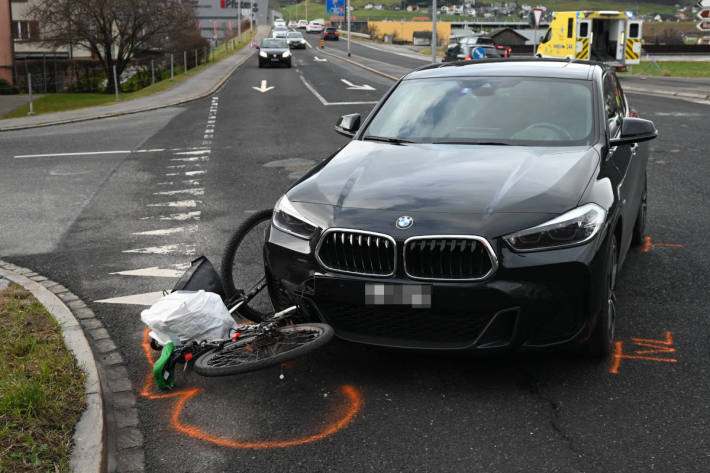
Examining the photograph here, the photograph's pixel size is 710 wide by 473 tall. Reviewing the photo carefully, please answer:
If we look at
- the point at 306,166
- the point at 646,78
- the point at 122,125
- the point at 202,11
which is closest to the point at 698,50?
the point at 646,78

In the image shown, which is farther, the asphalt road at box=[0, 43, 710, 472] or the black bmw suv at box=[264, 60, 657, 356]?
the black bmw suv at box=[264, 60, 657, 356]

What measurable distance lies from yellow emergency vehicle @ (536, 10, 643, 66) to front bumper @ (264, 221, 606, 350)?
30675 millimetres

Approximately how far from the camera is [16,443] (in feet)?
12.2

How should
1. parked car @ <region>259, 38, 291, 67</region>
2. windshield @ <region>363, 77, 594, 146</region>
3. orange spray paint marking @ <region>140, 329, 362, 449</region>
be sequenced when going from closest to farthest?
orange spray paint marking @ <region>140, 329, 362, 449</region>
windshield @ <region>363, 77, 594, 146</region>
parked car @ <region>259, 38, 291, 67</region>

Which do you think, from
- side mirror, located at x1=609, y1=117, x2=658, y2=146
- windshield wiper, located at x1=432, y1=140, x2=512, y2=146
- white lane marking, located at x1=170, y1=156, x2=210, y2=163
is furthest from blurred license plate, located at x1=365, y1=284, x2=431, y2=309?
white lane marking, located at x1=170, y1=156, x2=210, y2=163

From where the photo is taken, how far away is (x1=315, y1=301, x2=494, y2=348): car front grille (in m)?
4.28

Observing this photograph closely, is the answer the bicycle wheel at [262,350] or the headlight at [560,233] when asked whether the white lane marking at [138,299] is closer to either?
the bicycle wheel at [262,350]

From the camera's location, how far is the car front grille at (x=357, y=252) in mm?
4328

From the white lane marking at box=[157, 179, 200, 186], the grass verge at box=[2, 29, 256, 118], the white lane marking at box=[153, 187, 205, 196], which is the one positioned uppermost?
the white lane marking at box=[153, 187, 205, 196]

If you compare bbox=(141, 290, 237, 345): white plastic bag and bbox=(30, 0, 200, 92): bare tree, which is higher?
bbox=(30, 0, 200, 92): bare tree

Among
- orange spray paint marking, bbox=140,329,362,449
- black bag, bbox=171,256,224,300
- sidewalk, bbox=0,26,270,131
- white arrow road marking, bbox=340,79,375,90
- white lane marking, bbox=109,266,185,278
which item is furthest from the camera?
white arrow road marking, bbox=340,79,375,90

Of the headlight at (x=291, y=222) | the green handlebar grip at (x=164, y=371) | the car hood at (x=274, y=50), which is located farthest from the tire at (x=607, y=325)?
the car hood at (x=274, y=50)

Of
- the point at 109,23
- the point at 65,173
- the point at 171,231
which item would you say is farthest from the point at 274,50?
the point at 171,231

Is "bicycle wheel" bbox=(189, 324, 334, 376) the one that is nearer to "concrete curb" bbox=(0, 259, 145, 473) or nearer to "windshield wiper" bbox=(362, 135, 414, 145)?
"concrete curb" bbox=(0, 259, 145, 473)
